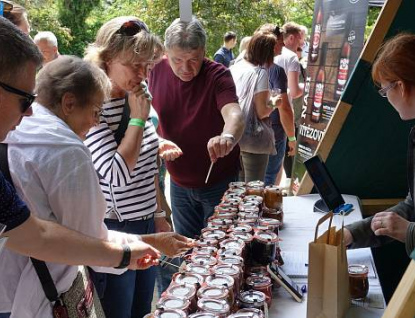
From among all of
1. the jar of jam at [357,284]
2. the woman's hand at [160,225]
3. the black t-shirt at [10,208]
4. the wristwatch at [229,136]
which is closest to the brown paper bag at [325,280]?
the jar of jam at [357,284]

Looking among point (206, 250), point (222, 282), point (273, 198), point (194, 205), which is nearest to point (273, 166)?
point (194, 205)

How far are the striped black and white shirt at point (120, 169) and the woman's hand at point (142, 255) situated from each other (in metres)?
0.42

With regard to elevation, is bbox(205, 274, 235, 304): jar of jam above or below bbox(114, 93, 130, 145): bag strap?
below

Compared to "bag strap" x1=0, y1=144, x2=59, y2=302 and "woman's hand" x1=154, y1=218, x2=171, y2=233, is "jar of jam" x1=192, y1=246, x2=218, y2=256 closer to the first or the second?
"bag strap" x1=0, y1=144, x2=59, y2=302

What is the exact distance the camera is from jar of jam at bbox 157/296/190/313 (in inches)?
46.7

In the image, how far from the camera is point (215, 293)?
4.05ft

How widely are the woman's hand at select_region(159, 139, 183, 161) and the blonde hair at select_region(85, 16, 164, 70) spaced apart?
548 millimetres

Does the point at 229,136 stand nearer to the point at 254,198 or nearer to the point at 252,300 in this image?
the point at 254,198

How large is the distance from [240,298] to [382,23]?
1.64 meters

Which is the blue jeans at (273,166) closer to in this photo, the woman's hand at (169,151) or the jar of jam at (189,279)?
the woman's hand at (169,151)

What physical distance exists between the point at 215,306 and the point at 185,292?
0.11m

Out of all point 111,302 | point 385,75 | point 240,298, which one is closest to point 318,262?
point 240,298

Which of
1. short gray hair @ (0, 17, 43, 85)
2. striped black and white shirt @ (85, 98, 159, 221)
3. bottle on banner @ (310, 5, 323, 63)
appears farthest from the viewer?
bottle on banner @ (310, 5, 323, 63)

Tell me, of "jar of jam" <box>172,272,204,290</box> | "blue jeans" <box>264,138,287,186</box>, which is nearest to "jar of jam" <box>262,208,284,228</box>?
"jar of jam" <box>172,272,204,290</box>
